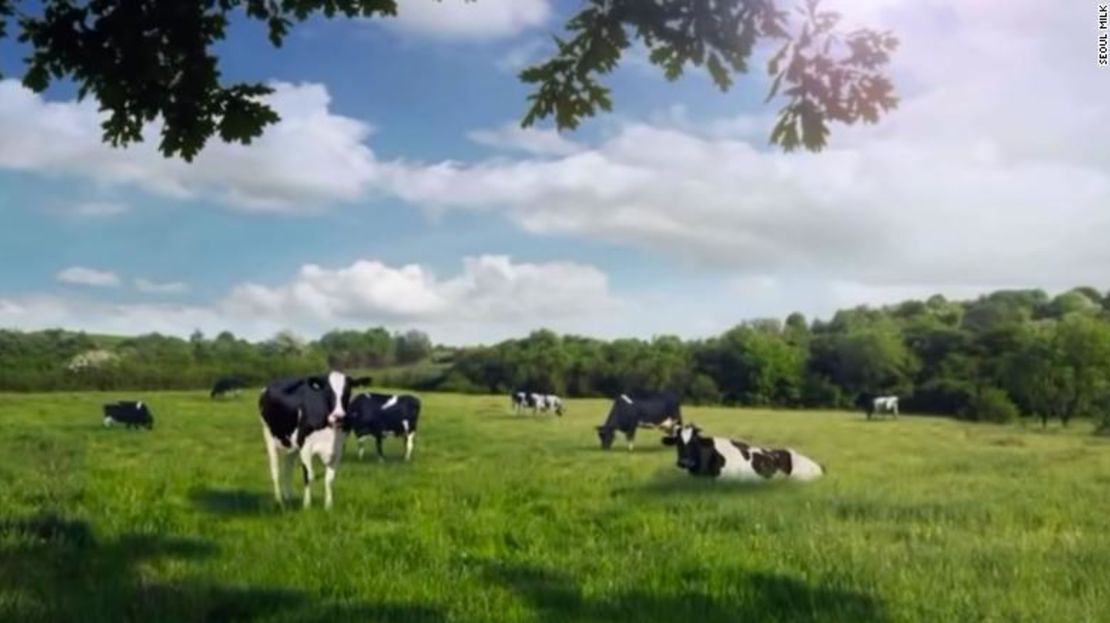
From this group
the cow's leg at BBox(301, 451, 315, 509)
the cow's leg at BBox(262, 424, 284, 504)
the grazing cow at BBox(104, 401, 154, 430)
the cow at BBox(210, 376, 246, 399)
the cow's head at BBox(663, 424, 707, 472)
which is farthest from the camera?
the cow at BBox(210, 376, 246, 399)

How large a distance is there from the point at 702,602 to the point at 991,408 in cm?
7428

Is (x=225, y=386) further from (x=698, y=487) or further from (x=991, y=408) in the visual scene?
(x=991, y=408)

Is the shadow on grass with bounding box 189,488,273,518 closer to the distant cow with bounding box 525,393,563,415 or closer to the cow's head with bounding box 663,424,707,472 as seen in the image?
the cow's head with bounding box 663,424,707,472

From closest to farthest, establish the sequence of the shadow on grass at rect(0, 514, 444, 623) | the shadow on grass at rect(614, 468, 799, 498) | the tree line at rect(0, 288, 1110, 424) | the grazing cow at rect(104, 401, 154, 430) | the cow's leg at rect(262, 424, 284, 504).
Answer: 1. the shadow on grass at rect(0, 514, 444, 623)
2. the cow's leg at rect(262, 424, 284, 504)
3. the shadow on grass at rect(614, 468, 799, 498)
4. the grazing cow at rect(104, 401, 154, 430)
5. the tree line at rect(0, 288, 1110, 424)

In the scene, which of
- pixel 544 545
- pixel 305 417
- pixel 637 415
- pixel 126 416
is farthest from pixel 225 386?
pixel 544 545

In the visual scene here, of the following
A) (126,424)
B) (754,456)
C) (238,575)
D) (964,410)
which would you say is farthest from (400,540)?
(964,410)

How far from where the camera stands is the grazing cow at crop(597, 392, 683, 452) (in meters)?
32.7

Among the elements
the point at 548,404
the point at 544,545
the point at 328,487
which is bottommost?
the point at 544,545

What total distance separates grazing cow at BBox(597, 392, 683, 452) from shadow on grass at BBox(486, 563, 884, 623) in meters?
21.9

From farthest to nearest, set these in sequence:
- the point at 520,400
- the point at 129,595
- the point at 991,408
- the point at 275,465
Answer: the point at 991,408
the point at 520,400
the point at 275,465
the point at 129,595

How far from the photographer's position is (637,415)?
33688 mm

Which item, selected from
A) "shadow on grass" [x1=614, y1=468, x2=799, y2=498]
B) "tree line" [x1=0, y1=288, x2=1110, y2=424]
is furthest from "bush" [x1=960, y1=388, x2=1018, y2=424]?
"shadow on grass" [x1=614, y1=468, x2=799, y2=498]

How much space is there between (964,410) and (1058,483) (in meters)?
63.8

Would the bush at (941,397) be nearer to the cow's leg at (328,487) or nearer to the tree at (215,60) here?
the cow's leg at (328,487)
